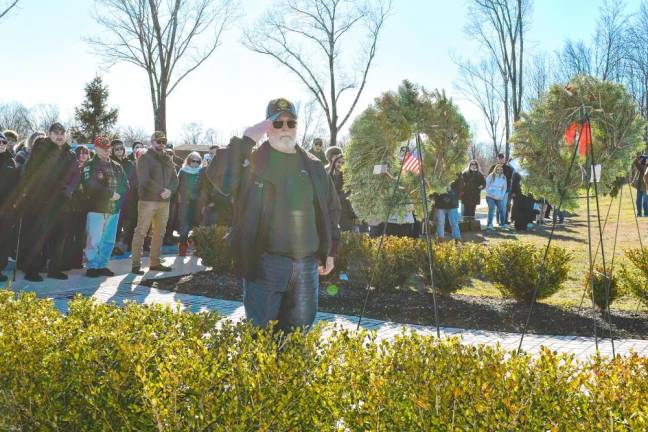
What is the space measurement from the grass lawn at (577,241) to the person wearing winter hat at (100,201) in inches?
220

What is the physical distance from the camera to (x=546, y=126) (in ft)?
24.9

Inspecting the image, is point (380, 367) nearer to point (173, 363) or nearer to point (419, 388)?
point (419, 388)

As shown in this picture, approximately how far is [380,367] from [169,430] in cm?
97

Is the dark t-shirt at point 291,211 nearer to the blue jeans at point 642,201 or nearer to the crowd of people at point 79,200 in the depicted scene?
the crowd of people at point 79,200

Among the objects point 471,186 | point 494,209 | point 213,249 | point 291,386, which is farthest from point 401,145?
point 494,209

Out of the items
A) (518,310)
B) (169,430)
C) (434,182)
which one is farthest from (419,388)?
(434,182)

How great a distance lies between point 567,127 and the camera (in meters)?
7.27

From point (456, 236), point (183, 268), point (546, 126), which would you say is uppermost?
point (546, 126)

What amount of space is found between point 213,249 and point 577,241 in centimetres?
977

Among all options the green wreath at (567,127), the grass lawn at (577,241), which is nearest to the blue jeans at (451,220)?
the grass lawn at (577,241)

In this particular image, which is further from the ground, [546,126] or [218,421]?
[546,126]

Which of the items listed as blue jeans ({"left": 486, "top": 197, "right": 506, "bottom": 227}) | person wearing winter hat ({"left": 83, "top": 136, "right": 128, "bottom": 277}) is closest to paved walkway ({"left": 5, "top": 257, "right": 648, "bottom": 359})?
person wearing winter hat ({"left": 83, "top": 136, "right": 128, "bottom": 277})

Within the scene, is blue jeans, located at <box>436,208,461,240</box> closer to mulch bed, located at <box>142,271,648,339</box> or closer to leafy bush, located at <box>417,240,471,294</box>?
mulch bed, located at <box>142,271,648,339</box>

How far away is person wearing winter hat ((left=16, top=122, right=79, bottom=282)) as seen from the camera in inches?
344
